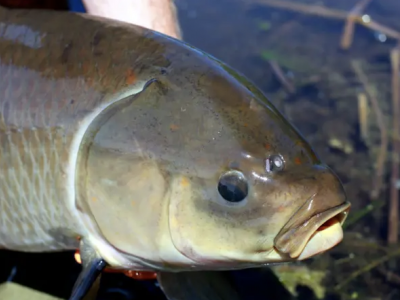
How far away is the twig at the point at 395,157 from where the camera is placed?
9.15ft

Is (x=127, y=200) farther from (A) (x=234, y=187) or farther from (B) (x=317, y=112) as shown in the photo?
(B) (x=317, y=112)

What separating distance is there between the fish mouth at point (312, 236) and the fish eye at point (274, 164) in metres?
0.16

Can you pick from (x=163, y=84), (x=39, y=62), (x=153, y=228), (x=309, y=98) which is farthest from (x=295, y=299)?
(x=309, y=98)

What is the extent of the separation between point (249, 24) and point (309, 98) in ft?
4.82

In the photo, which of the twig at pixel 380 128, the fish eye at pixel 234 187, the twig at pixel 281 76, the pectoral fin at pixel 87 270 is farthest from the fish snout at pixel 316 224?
the twig at pixel 281 76

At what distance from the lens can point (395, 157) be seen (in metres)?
3.34

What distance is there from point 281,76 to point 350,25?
3.73ft

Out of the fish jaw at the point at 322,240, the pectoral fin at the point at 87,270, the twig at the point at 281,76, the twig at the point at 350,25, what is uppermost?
the fish jaw at the point at 322,240

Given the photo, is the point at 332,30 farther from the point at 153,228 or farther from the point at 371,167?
the point at 153,228

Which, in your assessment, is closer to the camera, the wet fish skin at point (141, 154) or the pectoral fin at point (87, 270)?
the wet fish skin at point (141, 154)

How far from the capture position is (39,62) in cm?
169

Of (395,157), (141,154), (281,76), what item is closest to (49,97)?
(141,154)

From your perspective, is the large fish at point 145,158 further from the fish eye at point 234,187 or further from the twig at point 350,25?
the twig at point 350,25

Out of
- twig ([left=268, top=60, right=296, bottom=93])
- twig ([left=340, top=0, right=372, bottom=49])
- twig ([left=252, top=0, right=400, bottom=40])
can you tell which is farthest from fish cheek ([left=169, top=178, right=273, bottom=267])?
twig ([left=252, top=0, right=400, bottom=40])
